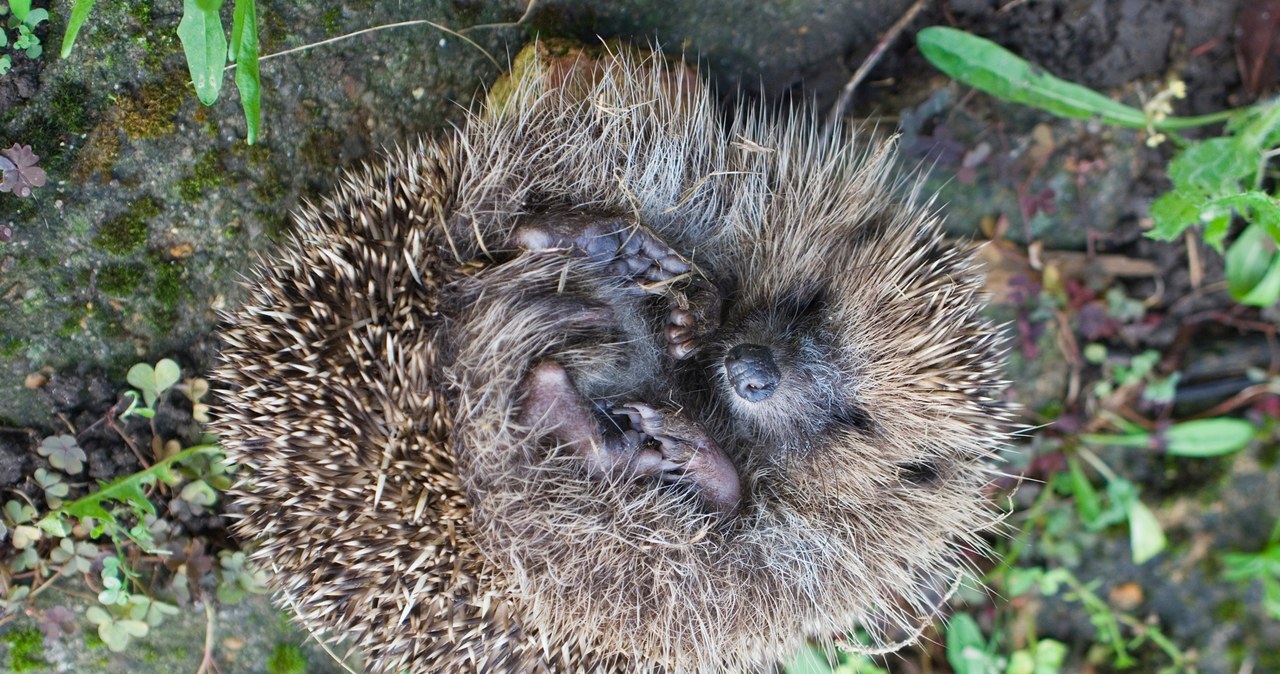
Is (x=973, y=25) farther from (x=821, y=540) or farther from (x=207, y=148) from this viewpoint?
(x=207, y=148)

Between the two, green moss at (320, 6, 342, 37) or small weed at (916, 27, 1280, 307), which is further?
small weed at (916, 27, 1280, 307)

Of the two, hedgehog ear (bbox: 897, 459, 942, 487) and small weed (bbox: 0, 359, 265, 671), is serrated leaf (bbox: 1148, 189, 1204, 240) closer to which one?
hedgehog ear (bbox: 897, 459, 942, 487)

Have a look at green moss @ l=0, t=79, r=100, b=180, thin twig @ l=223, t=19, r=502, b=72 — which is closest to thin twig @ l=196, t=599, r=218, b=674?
green moss @ l=0, t=79, r=100, b=180

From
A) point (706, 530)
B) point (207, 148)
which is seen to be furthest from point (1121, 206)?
point (207, 148)

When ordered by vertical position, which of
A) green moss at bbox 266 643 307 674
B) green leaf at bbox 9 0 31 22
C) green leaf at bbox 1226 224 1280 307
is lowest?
green moss at bbox 266 643 307 674

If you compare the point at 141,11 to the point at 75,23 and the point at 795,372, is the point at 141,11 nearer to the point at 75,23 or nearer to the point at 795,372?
the point at 75,23

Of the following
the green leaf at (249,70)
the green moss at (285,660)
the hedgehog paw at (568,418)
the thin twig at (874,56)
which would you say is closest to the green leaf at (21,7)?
the green leaf at (249,70)

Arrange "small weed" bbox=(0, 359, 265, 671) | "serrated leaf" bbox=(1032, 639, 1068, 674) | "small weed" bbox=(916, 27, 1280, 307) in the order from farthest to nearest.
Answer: "serrated leaf" bbox=(1032, 639, 1068, 674) → "small weed" bbox=(916, 27, 1280, 307) → "small weed" bbox=(0, 359, 265, 671)
